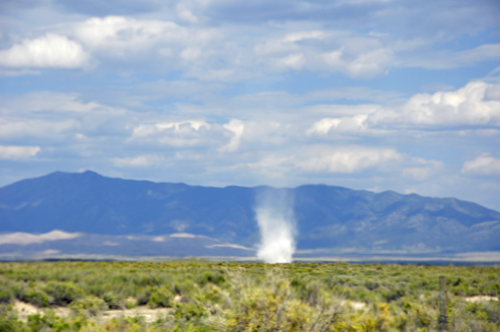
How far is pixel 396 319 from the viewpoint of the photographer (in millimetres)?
21344

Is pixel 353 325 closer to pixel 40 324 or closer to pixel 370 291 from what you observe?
pixel 40 324

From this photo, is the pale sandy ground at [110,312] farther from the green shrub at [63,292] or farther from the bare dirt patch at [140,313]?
the green shrub at [63,292]

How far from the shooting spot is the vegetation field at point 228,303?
50.2 ft

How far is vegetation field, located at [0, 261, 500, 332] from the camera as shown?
1529 centimetres

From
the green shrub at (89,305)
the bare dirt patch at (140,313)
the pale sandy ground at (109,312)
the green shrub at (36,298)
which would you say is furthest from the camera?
the green shrub at (36,298)

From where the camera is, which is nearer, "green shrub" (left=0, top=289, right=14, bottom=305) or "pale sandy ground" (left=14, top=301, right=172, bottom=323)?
"pale sandy ground" (left=14, top=301, right=172, bottom=323)

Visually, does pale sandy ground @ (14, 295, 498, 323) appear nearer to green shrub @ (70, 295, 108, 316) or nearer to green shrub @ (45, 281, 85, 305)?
green shrub @ (70, 295, 108, 316)

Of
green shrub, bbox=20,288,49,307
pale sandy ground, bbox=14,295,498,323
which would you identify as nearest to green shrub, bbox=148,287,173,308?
pale sandy ground, bbox=14,295,498,323

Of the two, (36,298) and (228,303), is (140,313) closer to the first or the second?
(36,298)

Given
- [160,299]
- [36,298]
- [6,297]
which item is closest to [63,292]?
[36,298]

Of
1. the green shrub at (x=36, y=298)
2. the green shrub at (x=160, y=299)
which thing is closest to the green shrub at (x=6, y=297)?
the green shrub at (x=36, y=298)

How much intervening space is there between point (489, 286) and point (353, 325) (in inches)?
768

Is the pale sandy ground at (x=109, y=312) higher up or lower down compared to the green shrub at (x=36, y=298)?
lower down

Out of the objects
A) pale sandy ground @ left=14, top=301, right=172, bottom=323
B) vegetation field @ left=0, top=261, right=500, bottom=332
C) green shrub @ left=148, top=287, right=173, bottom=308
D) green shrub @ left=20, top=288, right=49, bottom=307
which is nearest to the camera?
vegetation field @ left=0, top=261, right=500, bottom=332
